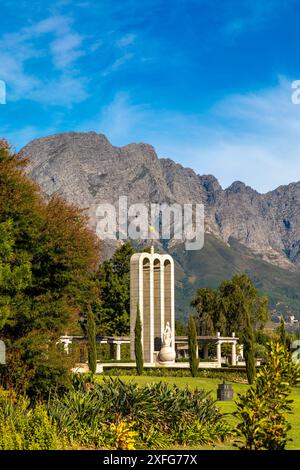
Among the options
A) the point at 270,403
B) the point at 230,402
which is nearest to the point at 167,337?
the point at 230,402

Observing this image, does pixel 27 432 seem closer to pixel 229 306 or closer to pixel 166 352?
pixel 166 352

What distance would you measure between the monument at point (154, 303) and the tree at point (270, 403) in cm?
3830

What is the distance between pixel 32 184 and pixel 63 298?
13.1 feet

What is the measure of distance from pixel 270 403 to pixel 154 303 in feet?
140

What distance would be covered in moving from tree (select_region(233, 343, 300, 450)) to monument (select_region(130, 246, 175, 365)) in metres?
38.3

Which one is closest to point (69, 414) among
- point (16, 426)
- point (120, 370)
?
point (16, 426)

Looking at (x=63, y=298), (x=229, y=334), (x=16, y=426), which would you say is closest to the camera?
(x=16, y=426)

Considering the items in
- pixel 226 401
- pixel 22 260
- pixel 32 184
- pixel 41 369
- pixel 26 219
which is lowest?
pixel 226 401

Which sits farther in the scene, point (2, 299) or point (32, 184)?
point (32, 184)

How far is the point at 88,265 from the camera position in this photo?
24109 millimetres

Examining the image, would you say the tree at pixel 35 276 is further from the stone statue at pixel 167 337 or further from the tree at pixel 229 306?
the tree at pixel 229 306

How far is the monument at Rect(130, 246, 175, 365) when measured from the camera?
49463 millimetres
